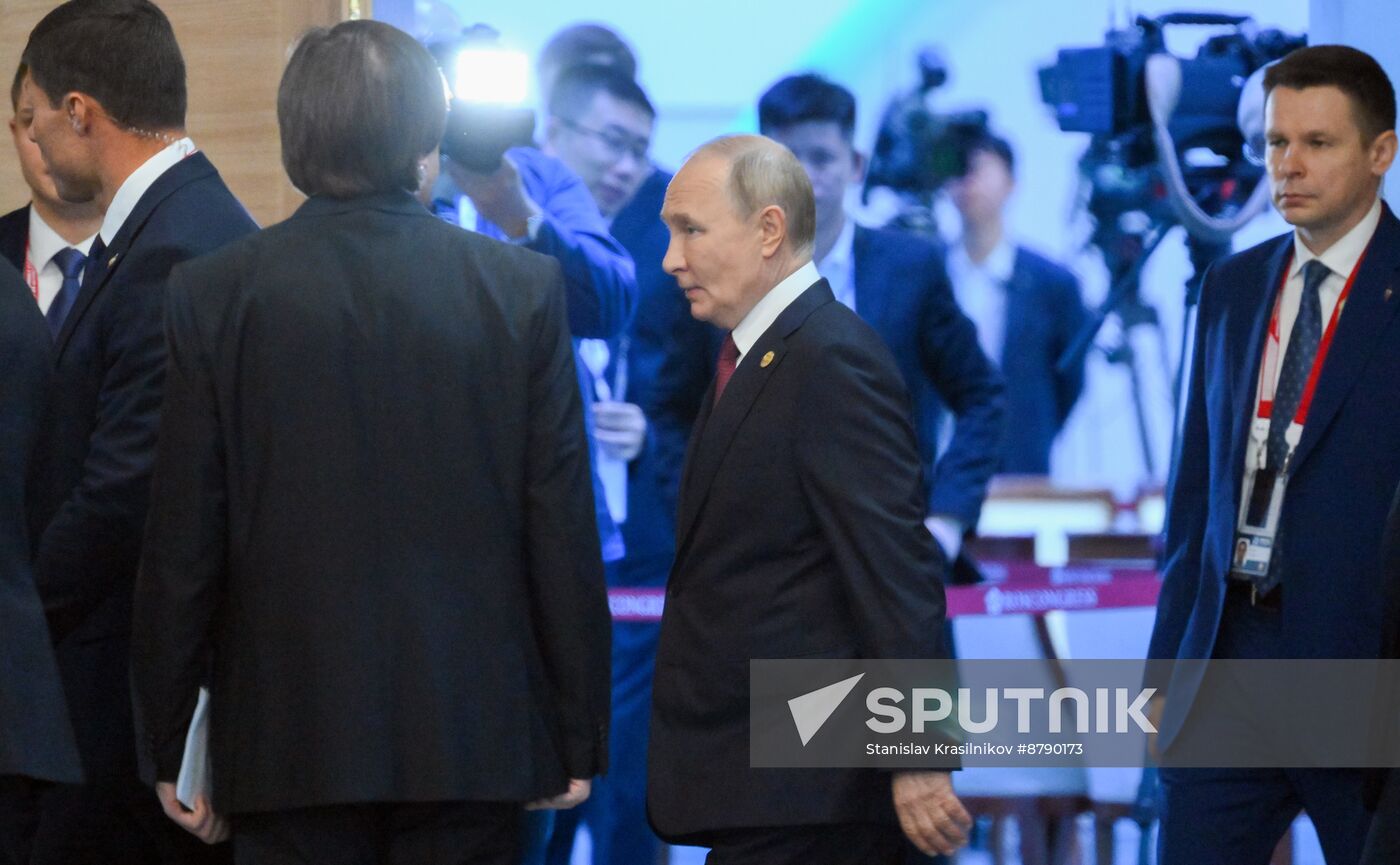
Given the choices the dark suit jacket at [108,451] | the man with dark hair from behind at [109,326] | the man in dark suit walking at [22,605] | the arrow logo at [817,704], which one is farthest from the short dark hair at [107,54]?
the arrow logo at [817,704]

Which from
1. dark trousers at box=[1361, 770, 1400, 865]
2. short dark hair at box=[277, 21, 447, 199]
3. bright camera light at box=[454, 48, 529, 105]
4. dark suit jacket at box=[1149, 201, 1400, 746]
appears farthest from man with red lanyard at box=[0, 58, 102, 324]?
dark trousers at box=[1361, 770, 1400, 865]

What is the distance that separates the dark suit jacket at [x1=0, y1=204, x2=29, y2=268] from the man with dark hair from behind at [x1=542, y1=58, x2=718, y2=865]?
1.22 m

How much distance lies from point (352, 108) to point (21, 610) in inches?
31.0

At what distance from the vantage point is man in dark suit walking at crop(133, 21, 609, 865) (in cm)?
207

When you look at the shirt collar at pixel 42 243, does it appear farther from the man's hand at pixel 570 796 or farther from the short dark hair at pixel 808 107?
the man's hand at pixel 570 796

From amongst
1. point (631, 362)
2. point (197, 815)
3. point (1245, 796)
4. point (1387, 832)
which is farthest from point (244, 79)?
point (1387, 832)

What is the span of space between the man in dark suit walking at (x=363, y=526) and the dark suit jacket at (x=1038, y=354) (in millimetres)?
1964

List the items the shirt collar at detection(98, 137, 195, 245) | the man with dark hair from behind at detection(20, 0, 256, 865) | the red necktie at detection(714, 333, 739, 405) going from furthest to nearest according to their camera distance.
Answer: the shirt collar at detection(98, 137, 195, 245) < the man with dark hair from behind at detection(20, 0, 256, 865) < the red necktie at detection(714, 333, 739, 405)

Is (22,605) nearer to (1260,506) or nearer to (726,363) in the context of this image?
(726,363)

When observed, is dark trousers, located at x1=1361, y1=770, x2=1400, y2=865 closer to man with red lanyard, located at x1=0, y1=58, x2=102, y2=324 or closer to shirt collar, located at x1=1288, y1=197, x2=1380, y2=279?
shirt collar, located at x1=1288, y1=197, x2=1380, y2=279

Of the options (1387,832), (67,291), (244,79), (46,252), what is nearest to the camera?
(1387,832)

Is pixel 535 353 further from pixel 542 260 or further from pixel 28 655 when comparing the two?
pixel 28 655

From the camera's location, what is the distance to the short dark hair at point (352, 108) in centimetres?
212

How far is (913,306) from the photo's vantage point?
12.6 ft
